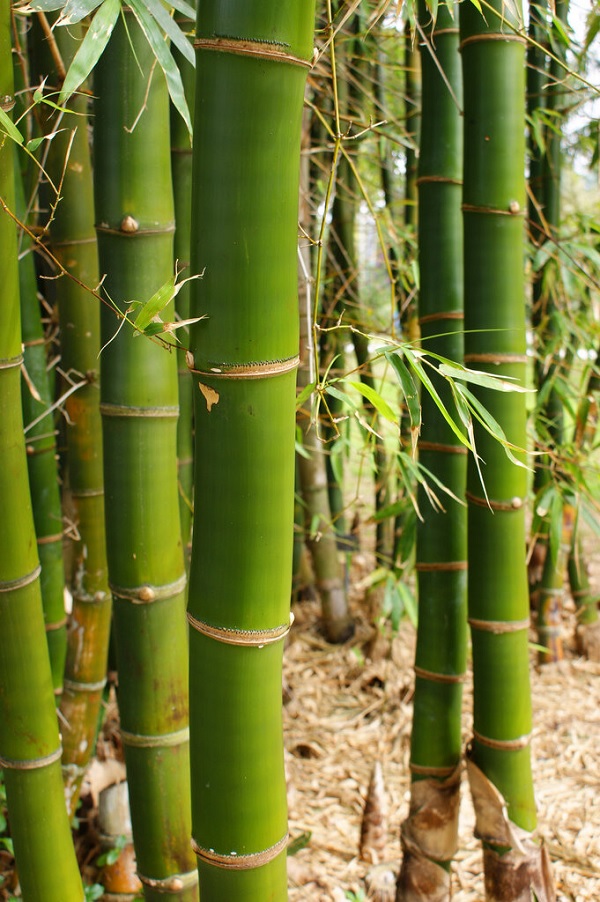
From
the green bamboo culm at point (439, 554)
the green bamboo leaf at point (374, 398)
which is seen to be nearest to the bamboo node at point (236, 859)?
the green bamboo leaf at point (374, 398)

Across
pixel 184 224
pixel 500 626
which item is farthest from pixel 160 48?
pixel 500 626

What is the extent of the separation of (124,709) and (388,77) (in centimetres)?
235

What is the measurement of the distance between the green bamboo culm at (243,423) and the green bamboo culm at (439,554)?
52 cm

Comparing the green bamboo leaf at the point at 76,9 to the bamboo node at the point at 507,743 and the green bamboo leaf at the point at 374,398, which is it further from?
the bamboo node at the point at 507,743

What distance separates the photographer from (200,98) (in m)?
0.63

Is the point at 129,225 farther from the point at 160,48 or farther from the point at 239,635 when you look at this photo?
the point at 239,635

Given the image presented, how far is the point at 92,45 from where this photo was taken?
0.72 meters

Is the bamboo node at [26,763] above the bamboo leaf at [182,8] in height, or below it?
below

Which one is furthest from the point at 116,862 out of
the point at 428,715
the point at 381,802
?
the point at 428,715

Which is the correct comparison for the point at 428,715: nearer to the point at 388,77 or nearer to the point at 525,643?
the point at 525,643

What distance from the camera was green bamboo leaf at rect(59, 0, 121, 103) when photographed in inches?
27.7

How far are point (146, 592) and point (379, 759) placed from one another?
122cm

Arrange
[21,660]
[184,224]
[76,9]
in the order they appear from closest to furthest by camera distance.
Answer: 1. [76,9]
2. [21,660]
3. [184,224]

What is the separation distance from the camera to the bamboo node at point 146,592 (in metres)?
0.97
